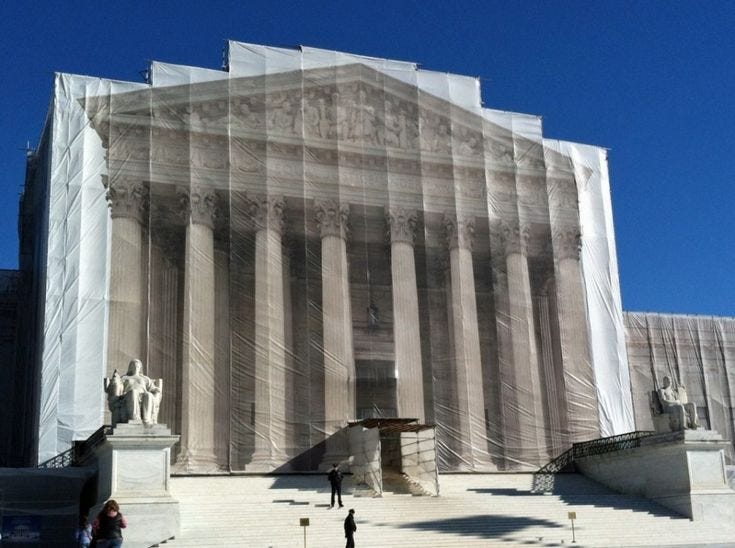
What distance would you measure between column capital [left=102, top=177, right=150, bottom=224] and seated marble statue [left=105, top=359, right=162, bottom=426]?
7.48 metres

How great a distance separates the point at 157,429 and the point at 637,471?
1348 cm

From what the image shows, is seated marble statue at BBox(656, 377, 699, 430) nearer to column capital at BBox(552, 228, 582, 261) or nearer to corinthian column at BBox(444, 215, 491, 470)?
corinthian column at BBox(444, 215, 491, 470)

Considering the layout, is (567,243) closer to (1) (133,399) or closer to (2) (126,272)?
(2) (126,272)

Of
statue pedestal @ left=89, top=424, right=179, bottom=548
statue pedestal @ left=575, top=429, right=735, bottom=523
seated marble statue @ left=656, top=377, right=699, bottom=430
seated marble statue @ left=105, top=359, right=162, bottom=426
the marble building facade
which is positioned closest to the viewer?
statue pedestal @ left=89, top=424, right=179, bottom=548

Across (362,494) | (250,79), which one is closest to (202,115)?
(250,79)

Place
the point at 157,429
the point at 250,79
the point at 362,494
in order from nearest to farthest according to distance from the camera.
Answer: the point at 157,429 → the point at 362,494 → the point at 250,79

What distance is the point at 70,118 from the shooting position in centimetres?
3111

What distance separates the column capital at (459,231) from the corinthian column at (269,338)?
18.8 feet

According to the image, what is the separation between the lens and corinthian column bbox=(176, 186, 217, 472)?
29.2 m

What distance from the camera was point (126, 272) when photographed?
30062 millimetres

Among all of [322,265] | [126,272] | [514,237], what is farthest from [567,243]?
[126,272]

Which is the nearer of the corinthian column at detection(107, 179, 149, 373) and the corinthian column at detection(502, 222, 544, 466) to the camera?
the corinthian column at detection(107, 179, 149, 373)

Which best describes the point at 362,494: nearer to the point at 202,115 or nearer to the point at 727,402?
the point at 202,115

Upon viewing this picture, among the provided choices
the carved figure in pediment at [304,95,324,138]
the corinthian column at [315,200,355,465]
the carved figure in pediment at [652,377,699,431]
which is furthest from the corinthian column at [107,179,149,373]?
the carved figure in pediment at [652,377,699,431]
